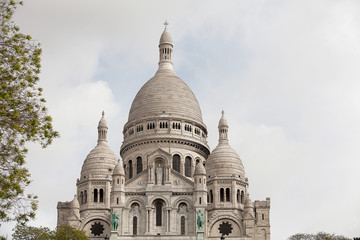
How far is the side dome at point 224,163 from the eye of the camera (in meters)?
100

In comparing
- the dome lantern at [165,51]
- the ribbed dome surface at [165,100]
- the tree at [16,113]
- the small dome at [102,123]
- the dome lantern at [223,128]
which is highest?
the dome lantern at [165,51]

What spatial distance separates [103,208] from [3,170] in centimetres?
6264

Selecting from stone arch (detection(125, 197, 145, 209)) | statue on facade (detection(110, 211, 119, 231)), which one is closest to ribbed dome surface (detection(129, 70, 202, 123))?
stone arch (detection(125, 197, 145, 209))

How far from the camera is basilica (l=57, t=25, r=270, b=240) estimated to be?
91250 mm

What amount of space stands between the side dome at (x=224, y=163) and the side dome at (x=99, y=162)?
12818mm

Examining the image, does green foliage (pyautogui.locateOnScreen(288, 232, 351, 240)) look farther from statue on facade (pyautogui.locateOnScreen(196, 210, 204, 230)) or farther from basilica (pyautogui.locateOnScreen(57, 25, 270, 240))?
statue on facade (pyautogui.locateOnScreen(196, 210, 204, 230))

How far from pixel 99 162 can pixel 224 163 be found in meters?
16.3

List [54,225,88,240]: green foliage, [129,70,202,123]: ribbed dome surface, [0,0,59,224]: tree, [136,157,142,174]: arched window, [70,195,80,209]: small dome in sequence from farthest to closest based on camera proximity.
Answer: [129,70,202,123]: ribbed dome surface < [136,157,142,174]: arched window < [70,195,80,209]: small dome < [54,225,88,240]: green foliage < [0,0,59,224]: tree

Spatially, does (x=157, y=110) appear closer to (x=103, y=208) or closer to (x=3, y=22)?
(x=103, y=208)

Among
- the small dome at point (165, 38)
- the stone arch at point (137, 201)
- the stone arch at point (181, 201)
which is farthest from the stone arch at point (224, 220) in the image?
the small dome at point (165, 38)

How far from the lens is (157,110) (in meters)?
107

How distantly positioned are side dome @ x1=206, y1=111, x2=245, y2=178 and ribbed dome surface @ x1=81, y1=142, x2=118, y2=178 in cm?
1281

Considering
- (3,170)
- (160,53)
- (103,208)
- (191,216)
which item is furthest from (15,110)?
(160,53)

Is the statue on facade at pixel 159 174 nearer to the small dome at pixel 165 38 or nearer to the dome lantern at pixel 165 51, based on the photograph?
the dome lantern at pixel 165 51
